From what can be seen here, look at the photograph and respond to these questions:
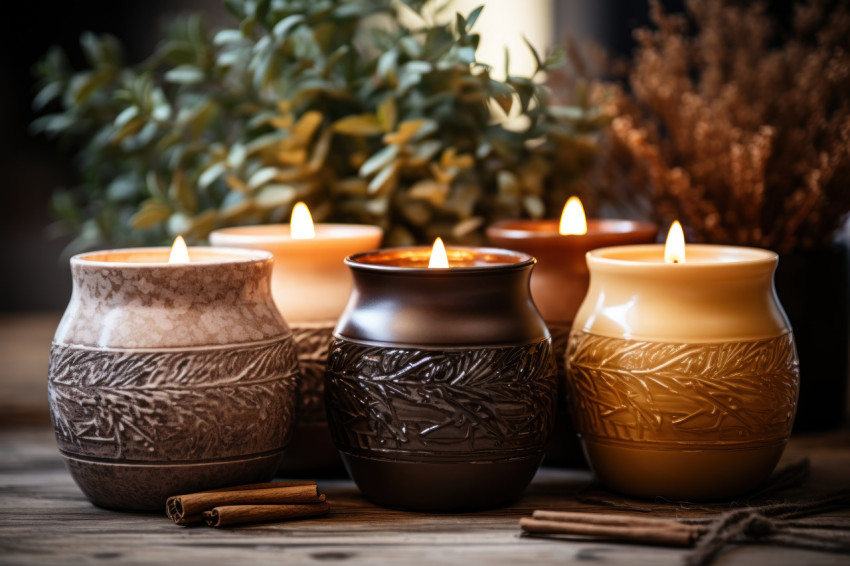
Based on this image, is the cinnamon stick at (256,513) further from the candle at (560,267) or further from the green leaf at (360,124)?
the green leaf at (360,124)

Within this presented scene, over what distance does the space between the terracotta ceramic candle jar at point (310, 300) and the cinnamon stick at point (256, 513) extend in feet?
0.41

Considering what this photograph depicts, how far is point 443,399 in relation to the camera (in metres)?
0.77

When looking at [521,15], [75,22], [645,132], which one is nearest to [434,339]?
[645,132]

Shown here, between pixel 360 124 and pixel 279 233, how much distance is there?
16 centimetres

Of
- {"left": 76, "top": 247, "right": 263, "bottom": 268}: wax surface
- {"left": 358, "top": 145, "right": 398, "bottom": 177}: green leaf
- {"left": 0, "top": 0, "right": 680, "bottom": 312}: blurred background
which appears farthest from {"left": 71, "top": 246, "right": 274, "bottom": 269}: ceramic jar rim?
{"left": 0, "top": 0, "right": 680, "bottom": 312}: blurred background

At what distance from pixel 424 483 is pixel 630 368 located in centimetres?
20

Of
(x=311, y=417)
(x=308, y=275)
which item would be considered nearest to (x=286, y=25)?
(x=308, y=275)

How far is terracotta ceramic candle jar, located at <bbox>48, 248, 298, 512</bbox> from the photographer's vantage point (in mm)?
782

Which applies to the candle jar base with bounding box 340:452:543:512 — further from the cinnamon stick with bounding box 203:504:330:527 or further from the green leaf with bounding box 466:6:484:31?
the green leaf with bounding box 466:6:484:31

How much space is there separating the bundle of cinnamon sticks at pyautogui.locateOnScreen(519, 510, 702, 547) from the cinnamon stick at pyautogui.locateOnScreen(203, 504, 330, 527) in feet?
0.58

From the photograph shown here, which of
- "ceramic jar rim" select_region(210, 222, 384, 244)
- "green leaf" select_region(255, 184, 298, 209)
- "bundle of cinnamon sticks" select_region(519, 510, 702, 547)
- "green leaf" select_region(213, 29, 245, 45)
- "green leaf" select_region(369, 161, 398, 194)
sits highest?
"green leaf" select_region(213, 29, 245, 45)

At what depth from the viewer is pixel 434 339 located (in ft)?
2.54

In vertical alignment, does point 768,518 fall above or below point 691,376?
below

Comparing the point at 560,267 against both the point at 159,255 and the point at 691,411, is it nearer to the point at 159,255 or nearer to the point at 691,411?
the point at 691,411
